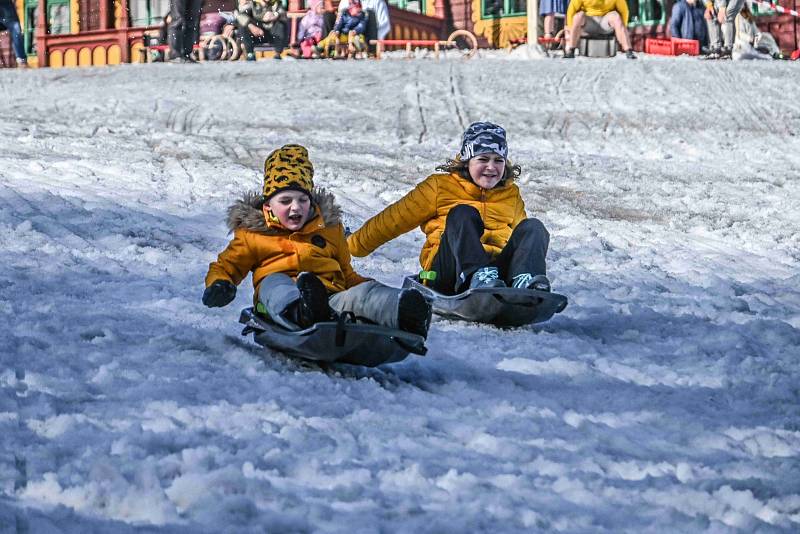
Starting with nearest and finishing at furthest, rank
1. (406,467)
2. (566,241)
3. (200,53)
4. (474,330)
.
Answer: (406,467), (474,330), (566,241), (200,53)

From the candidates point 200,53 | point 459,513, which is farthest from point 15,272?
point 200,53

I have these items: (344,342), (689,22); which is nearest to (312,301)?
(344,342)

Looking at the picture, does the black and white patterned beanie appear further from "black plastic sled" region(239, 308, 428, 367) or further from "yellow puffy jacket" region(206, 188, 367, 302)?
"black plastic sled" region(239, 308, 428, 367)

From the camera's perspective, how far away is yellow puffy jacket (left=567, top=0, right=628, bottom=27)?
15562 millimetres

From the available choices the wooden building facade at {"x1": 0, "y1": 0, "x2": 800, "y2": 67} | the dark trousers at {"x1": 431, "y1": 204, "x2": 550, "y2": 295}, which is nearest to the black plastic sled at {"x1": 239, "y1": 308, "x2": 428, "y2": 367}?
the dark trousers at {"x1": 431, "y1": 204, "x2": 550, "y2": 295}

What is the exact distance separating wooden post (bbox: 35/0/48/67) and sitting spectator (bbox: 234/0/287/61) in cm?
614

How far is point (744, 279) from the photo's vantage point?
5.49 meters

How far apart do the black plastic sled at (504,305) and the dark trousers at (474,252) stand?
0.10 m

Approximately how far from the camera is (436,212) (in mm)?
4668

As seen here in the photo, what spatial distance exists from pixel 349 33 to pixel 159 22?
7731 mm

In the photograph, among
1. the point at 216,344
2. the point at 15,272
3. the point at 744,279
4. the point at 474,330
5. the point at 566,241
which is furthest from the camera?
the point at 566,241

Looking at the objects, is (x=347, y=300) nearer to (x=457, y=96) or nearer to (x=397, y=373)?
(x=397, y=373)

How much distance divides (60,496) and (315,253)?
1.60 m

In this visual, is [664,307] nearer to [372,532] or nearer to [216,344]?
[216,344]
